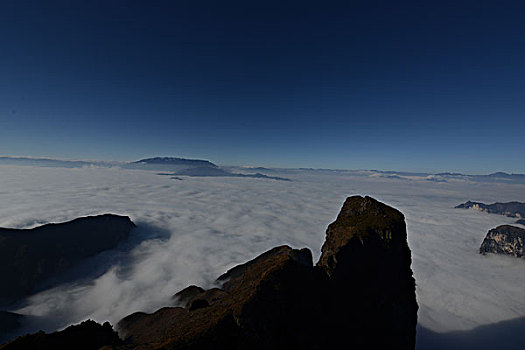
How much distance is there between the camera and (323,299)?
51.7 feet

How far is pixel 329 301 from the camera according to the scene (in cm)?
1622

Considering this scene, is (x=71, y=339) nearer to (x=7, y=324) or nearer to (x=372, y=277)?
(x=372, y=277)

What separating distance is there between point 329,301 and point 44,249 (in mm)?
83808

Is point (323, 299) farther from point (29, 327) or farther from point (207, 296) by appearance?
point (29, 327)

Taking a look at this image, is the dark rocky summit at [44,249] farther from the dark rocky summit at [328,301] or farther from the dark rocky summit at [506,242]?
the dark rocky summit at [506,242]

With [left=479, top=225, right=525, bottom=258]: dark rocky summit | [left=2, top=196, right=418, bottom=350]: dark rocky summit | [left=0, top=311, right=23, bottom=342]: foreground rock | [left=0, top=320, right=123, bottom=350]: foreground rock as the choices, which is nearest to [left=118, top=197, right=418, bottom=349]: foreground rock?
[left=2, top=196, right=418, bottom=350]: dark rocky summit

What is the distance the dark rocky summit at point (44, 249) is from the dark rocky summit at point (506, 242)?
200 m

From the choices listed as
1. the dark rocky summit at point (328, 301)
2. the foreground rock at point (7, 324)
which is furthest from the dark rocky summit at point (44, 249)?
the dark rocky summit at point (328, 301)

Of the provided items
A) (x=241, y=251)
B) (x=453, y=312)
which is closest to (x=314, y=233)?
(x=241, y=251)

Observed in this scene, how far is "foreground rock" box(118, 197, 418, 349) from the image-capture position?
11461 mm

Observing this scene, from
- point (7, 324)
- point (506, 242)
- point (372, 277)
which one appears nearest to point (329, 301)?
point (372, 277)

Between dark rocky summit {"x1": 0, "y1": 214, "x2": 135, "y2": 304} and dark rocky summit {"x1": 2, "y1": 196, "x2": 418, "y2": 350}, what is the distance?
53.0 meters

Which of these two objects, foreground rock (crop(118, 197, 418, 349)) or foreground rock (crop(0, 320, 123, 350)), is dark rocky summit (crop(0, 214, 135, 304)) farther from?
foreground rock (crop(0, 320, 123, 350))

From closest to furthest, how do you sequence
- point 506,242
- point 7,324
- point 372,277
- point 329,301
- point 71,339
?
point 71,339 < point 329,301 < point 372,277 < point 7,324 < point 506,242
